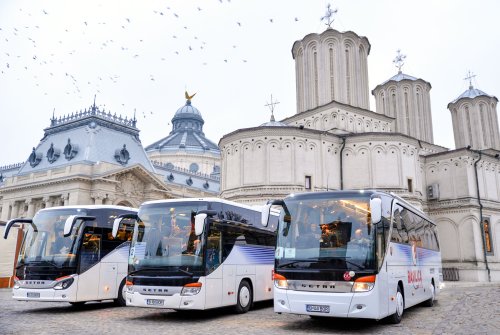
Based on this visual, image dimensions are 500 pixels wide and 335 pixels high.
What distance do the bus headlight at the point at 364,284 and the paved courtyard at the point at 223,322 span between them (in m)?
1.11

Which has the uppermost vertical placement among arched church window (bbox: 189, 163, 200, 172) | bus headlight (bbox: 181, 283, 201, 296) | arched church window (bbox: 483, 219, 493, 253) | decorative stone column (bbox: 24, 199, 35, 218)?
arched church window (bbox: 189, 163, 200, 172)

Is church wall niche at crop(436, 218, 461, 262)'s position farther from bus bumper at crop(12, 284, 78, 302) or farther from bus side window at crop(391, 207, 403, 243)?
bus bumper at crop(12, 284, 78, 302)

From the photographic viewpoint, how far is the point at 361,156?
34.3 metres

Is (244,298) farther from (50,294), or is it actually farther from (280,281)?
(50,294)

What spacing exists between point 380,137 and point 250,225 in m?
22.3

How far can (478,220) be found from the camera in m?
37.5

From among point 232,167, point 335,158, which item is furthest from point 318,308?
point 335,158

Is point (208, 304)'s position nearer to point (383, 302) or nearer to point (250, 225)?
point (250, 225)

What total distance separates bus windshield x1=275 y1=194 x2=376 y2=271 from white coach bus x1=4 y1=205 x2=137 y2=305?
6.66 meters

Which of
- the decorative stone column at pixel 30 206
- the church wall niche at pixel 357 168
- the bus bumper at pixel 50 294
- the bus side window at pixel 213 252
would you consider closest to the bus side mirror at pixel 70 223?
the bus bumper at pixel 50 294

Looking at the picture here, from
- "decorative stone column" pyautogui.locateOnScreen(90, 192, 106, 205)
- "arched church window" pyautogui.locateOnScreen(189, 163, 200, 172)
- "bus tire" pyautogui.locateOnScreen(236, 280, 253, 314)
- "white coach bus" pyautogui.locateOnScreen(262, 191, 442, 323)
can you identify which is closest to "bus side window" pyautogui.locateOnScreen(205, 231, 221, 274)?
"bus tire" pyautogui.locateOnScreen(236, 280, 253, 314)

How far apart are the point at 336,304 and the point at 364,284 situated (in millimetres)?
754

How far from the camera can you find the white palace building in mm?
33281

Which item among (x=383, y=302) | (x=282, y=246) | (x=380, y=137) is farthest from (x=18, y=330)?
(x=380, y=137)
